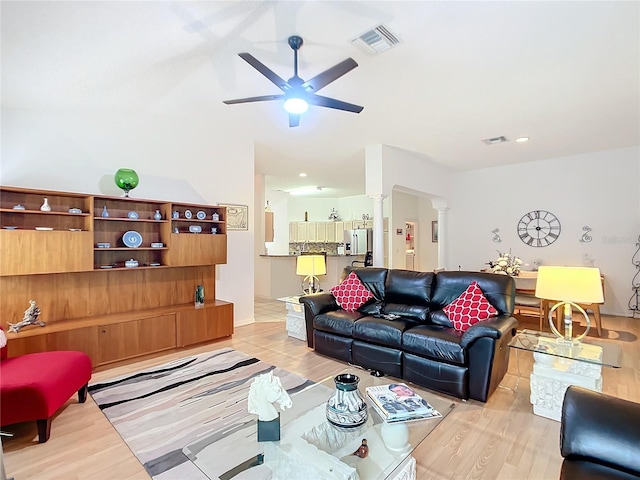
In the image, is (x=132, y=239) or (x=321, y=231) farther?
(x=321, y=231)

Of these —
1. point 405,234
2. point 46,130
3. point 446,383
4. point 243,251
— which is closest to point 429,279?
point 446,383

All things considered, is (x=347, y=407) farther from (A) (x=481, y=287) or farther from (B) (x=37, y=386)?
(A) (x=481, y=287)

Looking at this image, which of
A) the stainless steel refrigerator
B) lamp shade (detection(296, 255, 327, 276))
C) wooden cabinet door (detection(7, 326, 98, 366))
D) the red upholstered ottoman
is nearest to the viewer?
the red upholstered ottoman

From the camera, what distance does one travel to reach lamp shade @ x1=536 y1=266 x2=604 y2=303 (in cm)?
241

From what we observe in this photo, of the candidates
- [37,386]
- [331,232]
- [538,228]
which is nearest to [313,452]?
[37,386]

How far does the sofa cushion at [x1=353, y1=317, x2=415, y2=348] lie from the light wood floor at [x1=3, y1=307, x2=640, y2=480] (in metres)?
0.74

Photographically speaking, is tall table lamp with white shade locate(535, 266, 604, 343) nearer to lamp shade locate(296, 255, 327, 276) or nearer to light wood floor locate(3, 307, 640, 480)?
light wood floor locate(3, 307, 640, 480)

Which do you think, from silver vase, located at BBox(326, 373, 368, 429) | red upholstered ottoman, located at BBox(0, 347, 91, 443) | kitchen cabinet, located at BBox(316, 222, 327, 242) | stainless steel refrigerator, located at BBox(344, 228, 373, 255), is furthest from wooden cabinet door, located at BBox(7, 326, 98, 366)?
kitchen cabinet, located at BBox(316, 222, 327, 242)

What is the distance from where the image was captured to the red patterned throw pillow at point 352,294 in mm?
3836

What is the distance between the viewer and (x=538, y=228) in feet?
21.7

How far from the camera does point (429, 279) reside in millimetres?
3637

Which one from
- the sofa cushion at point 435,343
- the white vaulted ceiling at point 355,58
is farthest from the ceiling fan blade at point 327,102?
the sofa cushion at point 435,343

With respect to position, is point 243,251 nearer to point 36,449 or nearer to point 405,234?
Result: point 36,449

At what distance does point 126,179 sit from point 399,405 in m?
3.58
